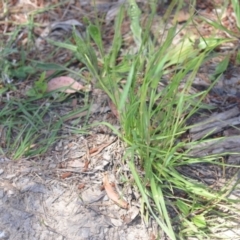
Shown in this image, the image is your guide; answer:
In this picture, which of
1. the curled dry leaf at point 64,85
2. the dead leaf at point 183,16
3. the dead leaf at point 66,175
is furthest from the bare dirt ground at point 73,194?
the dead leaf at point 183,16

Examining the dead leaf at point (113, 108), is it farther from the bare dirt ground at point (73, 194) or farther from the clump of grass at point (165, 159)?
the clump of grass at point (165, 159)

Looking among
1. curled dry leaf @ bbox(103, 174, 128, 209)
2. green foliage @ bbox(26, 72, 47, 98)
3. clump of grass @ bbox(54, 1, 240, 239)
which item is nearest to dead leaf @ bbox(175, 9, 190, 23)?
clump of grass @ bbox(54, 1, 240, 239)

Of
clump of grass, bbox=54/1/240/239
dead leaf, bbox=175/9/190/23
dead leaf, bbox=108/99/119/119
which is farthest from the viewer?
dead leaf, bbox=175/9/190/23

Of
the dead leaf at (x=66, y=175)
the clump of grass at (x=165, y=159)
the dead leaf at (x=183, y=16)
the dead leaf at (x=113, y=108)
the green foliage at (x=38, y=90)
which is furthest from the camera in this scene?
the dead leaf at (x=183, y=16)

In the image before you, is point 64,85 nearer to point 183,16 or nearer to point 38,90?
point 38,90

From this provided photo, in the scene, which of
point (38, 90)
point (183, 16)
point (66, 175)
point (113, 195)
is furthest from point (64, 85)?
point (183, 16)

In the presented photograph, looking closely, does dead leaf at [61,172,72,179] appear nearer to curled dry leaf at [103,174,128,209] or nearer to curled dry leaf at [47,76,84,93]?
curled dry leaf at [103,174,128,209]
